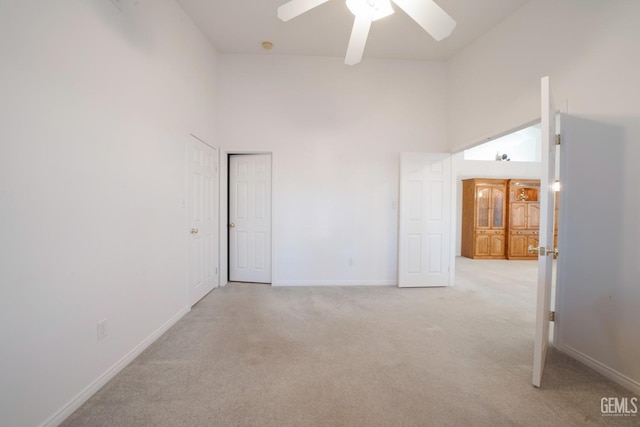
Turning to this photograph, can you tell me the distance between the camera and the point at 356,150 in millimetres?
3805

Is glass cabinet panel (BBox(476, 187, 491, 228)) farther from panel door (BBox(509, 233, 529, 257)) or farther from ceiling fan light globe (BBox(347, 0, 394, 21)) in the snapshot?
ceiling fan light globe (BBox(347, 0, 394, 21))

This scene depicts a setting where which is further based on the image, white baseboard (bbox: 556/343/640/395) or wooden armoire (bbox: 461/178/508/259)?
wooden armoire (bbox: 461/178/508/259)

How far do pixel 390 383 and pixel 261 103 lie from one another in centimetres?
364

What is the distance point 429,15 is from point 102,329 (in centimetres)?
305

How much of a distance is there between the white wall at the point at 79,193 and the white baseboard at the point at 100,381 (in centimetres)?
1

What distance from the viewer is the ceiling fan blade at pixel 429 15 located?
1.62m

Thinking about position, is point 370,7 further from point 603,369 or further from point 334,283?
point 334,283

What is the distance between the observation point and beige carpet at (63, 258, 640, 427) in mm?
1465

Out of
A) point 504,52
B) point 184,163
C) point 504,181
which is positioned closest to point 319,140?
point 184,163

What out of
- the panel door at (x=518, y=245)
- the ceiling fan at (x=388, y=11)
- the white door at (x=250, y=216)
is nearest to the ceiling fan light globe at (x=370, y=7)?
the ceiling fan at (x=388, y=11)

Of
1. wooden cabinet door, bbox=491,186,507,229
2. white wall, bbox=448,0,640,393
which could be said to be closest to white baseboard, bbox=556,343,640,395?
white wall, bbox=448,0,640,393

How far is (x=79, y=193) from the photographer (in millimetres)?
1547

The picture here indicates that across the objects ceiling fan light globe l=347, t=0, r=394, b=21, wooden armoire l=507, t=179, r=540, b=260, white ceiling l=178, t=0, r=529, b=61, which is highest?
white ceiling l=178, t=0, r=529, b=61

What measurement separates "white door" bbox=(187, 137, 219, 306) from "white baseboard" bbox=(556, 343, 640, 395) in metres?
3.65
